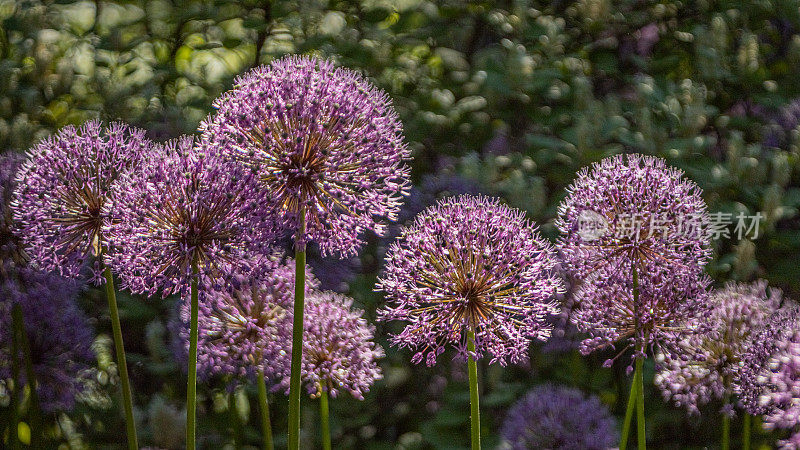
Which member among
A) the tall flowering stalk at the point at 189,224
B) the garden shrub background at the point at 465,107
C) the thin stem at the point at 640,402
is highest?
the garden shrub background at the point at 465,107

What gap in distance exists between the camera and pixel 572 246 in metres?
2.13

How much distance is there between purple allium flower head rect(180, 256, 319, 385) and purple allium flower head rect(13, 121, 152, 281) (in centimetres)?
36

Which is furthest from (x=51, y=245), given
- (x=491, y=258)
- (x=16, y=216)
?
(x=491, y=258)

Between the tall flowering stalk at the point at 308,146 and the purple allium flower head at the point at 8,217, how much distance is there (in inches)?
38.3

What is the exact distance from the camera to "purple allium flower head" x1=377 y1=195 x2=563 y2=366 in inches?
76.4

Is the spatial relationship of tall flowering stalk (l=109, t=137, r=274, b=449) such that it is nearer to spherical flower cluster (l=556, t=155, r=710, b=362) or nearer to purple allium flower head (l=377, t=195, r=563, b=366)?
purple allium flower head (l=377, t=195, r=563, b=366)

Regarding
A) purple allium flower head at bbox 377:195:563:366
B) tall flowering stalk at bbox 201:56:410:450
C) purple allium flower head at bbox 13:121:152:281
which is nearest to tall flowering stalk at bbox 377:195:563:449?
purple allium flower head at bbox 377:195:563:366

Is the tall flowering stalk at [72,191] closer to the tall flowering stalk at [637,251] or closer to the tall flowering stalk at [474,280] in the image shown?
the tall flowering stalk at [474,280]

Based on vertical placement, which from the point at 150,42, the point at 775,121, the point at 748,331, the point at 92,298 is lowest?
the point at 748,331

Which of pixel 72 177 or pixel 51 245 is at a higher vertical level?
pixel 72 177

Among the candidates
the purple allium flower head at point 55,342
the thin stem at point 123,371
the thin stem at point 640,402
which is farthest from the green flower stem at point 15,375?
the thin stem at point 640,402

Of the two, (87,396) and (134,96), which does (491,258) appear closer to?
(87,396)

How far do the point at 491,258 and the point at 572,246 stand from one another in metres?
0.28

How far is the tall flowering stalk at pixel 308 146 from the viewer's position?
70.5 inches
